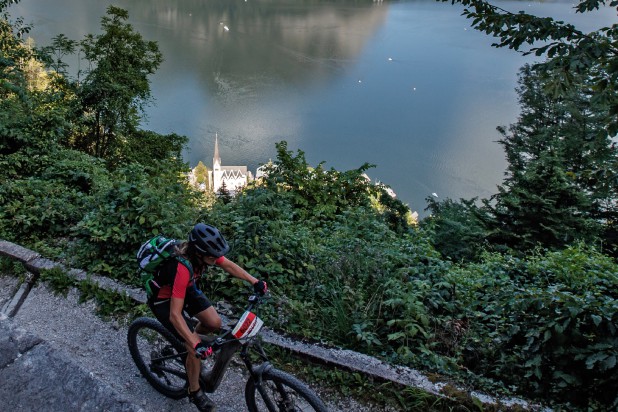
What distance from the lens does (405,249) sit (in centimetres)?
564

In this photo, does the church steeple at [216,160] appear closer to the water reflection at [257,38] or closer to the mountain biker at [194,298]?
the water reflection at [257,38]

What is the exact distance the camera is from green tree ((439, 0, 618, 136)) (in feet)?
13.0

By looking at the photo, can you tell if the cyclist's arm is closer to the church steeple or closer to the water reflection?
the church steeple

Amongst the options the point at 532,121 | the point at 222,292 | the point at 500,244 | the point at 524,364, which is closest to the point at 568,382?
the point at 524,364

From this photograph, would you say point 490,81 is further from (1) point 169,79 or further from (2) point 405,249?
(2) point 405,249

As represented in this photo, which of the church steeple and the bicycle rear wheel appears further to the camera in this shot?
the church steeple

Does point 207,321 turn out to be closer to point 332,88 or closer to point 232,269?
point 232,269

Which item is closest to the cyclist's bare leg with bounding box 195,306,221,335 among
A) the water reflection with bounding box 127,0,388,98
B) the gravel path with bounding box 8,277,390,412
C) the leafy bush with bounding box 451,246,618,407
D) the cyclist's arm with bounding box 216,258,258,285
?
the cyclist's arm with bounding box 216,258,258,285

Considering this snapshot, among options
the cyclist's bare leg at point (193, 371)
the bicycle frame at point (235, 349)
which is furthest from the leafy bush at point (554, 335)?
the cyclist's bare leg at point (193, 371)

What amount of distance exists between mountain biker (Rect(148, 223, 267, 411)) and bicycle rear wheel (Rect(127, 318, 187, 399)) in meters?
0.19

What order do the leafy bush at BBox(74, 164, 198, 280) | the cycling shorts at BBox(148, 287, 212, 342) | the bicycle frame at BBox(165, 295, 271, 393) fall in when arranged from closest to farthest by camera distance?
the bicycle frame at BBox(165, 295, 271, 393) < the cycling shorts at BBox(148, 287, 212, 342) < the leafy bush at BBox(74, 164, 198, 280)

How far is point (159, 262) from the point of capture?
2.85 metres

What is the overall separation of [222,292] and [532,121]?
74.3ft

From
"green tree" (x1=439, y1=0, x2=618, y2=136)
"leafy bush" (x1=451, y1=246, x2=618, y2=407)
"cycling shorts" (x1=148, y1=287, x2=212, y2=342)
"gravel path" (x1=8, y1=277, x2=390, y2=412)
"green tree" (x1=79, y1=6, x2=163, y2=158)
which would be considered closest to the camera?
"cycling shorts" (x1=148, y1=287, x2=212, y2=342)
